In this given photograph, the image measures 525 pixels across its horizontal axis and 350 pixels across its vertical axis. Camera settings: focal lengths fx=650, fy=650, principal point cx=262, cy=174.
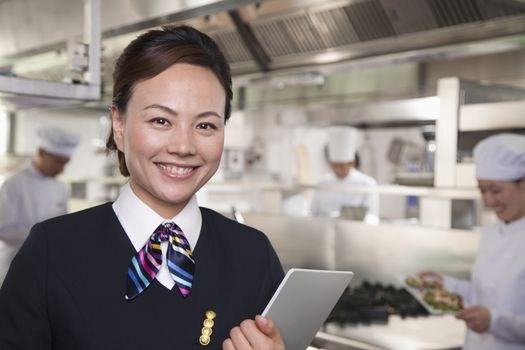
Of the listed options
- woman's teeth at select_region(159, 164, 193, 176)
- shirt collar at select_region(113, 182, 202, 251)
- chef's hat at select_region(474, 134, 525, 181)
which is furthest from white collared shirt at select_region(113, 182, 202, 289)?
chef's hat at select_region(474, 134, 525, 181)

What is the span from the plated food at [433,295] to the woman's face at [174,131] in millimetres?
1403

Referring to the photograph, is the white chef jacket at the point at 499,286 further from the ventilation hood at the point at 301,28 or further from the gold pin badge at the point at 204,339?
the gold pin badge at the point at 204,339

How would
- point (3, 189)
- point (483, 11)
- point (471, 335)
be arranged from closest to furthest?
1. point (471, 335)
2. point (483, 11)
3. point (3, 189)

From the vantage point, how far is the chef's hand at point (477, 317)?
2238 mm

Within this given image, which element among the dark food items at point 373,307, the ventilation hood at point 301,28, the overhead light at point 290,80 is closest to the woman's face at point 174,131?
the ventilation hood at point 301,28

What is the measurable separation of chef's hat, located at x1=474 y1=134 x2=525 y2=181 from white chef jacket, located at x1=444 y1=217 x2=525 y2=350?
0.18m

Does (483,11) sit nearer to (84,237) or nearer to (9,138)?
(84,237)

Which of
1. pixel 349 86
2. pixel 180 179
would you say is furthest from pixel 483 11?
pixel 349 86

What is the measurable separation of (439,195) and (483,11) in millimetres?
796

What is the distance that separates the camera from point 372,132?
19.3ft

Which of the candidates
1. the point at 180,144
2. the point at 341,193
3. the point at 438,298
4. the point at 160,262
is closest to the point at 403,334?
the point at 438,298

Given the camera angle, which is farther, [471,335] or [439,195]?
[439,195]

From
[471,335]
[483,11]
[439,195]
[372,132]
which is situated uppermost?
[483,11]

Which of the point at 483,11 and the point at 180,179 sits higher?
the point at 483,11
